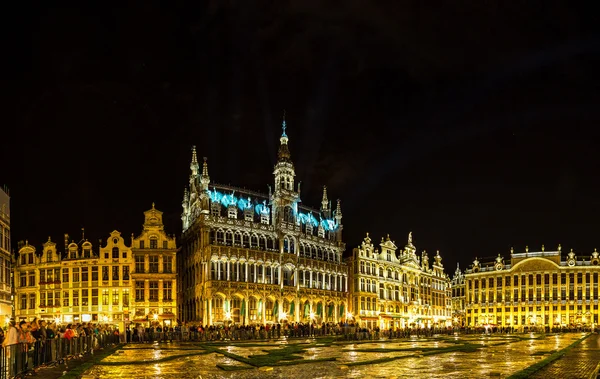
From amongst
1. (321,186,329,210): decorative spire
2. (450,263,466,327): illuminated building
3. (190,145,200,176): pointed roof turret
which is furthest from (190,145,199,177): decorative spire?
(450,263,466,327): illuminated building

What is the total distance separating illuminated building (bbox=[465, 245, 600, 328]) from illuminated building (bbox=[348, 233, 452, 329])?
81.9ft

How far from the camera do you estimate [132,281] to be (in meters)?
81.2

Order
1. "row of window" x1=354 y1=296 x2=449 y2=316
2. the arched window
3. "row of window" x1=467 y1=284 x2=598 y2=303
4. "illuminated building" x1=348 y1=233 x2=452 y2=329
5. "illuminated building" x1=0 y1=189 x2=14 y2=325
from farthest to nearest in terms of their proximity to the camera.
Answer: "row of window" x1=467 y1=284 x2=598 y2=303
"illuminated building" x1=348 y1=233 x2=452 y2=329
"row of window" x1=354 y1=296 x2=449 y2=316
the arched window
"illuminated building" x1=0 y1=189 x2=14 y2=325

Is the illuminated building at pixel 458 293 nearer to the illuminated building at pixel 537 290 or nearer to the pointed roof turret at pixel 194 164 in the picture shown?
the illuminated building at pixel 537 290

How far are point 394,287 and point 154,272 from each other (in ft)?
143

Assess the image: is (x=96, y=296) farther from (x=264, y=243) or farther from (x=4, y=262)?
(x=4, y=262)

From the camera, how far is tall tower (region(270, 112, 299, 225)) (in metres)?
91.3

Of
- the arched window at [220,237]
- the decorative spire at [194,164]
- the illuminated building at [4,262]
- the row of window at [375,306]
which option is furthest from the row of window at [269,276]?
the illuminated building at [4,262]

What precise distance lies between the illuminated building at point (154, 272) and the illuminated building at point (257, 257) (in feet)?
10.3

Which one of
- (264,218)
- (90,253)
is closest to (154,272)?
(90,253)

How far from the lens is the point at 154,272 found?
82438 mm

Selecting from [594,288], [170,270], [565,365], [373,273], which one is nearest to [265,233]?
[170,270]

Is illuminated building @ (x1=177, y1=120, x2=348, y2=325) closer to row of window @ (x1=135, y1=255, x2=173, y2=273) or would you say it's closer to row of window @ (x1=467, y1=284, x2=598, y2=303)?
row of window @ (x1=135, y1=255, x2=173, y2=273)

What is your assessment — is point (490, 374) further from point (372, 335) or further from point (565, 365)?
point (372, 335)
